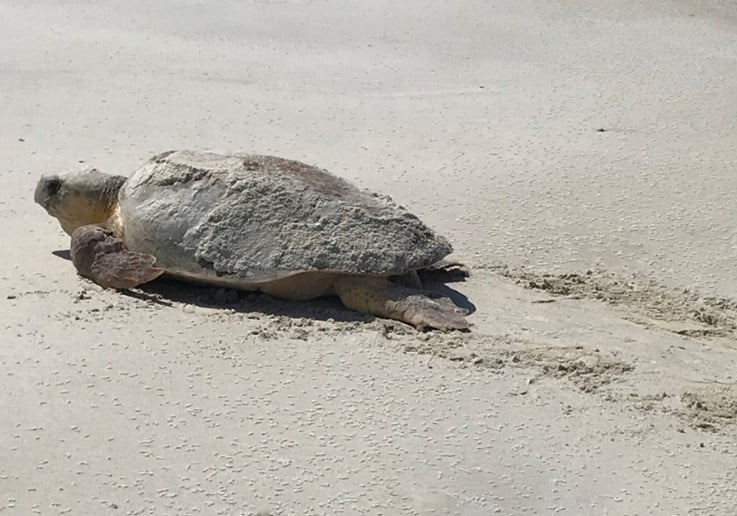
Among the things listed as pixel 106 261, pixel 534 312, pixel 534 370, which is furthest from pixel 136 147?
pixel 534 370

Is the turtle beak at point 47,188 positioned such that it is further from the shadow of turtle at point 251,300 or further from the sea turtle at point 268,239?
the shadow of turtle at point 251,300

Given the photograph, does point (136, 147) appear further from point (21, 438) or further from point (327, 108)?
point (21, 438)

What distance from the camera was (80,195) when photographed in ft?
16.1

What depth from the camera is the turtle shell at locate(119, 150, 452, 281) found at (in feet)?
13.9

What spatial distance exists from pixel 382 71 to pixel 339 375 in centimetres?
409

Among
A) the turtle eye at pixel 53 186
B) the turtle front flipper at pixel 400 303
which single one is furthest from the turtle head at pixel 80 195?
the turtle front flipper at pixel 400 303

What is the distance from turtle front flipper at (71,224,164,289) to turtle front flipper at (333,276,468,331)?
71 centimetres

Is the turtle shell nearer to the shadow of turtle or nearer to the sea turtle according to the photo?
the sea turtle

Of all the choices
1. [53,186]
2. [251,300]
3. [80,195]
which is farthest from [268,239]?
[53,186]

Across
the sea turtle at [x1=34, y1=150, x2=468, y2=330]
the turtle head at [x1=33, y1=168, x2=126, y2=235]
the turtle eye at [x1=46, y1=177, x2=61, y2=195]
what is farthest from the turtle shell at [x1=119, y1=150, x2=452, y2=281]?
the turtle eye at [x1=46, y1=177, x2=61, y2=195]

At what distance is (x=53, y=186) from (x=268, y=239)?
3.91 feet

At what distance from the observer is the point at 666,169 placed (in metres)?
6.12

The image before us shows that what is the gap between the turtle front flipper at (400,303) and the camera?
4.17 m

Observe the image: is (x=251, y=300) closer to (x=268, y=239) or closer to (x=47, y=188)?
(x=268, y=239)
